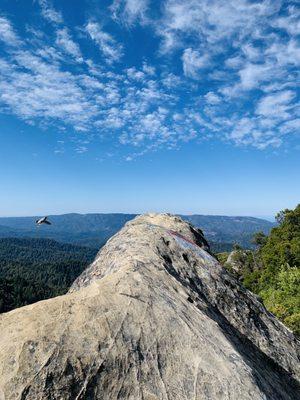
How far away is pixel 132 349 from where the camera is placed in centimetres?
791

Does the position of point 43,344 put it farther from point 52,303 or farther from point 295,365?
point 295,365

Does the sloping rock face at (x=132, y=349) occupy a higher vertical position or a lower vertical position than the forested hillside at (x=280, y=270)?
higher

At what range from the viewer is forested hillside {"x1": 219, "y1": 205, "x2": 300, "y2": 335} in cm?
4434

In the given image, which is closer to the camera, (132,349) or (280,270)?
(132,349)

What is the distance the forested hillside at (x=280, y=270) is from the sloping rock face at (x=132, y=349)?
26.4 meters

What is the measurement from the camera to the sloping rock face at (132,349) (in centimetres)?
696

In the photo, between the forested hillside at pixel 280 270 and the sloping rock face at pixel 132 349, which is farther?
the forested hillside at pixel 280 270

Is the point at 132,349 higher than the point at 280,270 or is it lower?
higher

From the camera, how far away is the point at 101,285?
962 cm

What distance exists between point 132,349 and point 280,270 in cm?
6236

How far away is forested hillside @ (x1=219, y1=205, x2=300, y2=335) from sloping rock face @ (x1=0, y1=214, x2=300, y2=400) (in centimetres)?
2643

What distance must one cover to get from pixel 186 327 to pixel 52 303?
327 centimetres

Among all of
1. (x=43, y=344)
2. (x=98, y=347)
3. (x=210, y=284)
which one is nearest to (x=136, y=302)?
(x=98, y=347)

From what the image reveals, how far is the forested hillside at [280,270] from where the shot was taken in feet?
145
